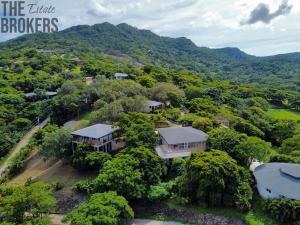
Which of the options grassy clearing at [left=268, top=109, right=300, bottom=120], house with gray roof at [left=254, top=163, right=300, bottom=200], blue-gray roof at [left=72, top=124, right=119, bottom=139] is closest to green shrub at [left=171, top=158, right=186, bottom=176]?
house with gray roof at [left=254, top=163, right=300, bottom=200]

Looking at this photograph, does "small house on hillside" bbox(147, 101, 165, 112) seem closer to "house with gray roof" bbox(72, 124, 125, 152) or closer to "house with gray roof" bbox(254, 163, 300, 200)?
"house with gray roof" bbox(72, 124, 125, 152)

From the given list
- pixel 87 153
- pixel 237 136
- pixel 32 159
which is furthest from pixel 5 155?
pixel 237 136

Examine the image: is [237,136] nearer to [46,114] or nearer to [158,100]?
[158,100]

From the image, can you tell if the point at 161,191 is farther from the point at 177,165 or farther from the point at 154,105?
the point at 154,105

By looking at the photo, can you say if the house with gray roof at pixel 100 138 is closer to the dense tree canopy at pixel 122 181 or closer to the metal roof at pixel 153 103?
the dense tree canopy at pixel 122 181

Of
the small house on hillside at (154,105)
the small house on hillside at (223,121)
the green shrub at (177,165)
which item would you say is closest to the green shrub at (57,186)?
the green shrub at (177,165)

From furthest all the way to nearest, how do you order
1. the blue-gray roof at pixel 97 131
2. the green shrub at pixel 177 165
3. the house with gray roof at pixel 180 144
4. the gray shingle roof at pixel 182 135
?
1. the blue-gray roof at pixel 97 131
2. the gray shingle roof at pixel 182 135
3. the house with gray roof at pixel 180 144
4. the green shrub at pixel 177 165
